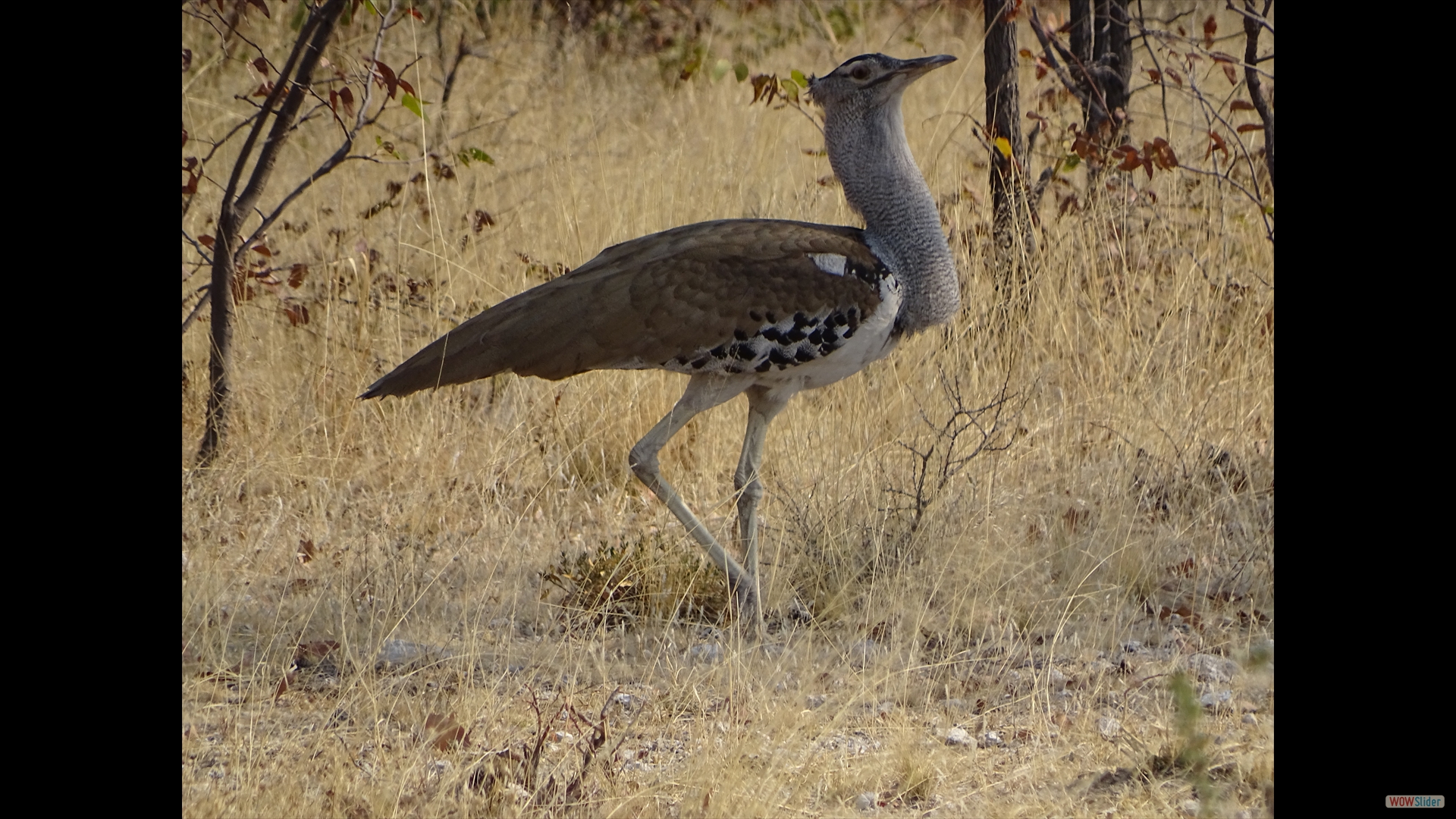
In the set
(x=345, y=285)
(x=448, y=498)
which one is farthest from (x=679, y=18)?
(x=448, y=498)

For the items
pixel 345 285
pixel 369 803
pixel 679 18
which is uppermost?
pixel 679 18

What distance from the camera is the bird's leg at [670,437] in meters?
4.04

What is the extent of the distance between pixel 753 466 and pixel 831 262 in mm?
712

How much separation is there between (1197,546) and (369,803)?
2.75 metres

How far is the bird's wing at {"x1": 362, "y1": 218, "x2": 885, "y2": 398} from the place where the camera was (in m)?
3.87

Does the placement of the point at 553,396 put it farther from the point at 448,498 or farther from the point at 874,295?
the point at 874,295

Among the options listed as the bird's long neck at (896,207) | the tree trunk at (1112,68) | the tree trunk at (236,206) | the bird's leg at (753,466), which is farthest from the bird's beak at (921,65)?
the tree trunk at (1112,68)

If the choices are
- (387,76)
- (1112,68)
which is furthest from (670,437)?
(1112,68)

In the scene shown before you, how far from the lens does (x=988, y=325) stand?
18.0 ft

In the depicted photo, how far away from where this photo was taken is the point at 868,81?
4230mm

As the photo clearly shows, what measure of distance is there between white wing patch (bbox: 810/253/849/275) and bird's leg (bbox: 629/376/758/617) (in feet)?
1.31

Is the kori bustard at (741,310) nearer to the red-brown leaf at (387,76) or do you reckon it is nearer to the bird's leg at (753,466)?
the bird's leg at (753,466)

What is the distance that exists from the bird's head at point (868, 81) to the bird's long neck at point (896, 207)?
0.09 feet

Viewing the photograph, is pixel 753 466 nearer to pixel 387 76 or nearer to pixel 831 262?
pixel 831 262
